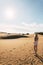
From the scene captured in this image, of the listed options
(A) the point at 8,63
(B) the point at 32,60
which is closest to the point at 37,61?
(B) the point at 32,60

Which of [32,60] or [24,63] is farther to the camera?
[32,60]

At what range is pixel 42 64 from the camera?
8.01m

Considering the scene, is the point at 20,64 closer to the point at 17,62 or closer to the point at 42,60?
the point at 17,62

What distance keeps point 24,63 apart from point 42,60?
1480 mm

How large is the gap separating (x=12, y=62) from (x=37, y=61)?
69.5 inches

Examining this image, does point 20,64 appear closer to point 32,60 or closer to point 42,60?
point 32,60

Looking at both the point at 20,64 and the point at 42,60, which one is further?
the point at 42,60

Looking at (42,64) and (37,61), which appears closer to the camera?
(42,64)

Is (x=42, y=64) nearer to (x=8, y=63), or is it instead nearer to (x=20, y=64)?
(x=20, y=64)

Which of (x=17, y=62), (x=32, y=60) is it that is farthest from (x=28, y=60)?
(x=17, y=62)

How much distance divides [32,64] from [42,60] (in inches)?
45.4

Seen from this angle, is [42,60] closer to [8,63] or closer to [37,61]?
[37,61]

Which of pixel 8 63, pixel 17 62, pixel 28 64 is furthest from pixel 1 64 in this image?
pixel 28 64

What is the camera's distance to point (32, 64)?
7.93m
